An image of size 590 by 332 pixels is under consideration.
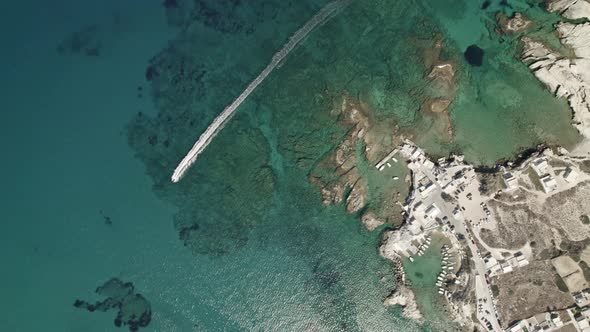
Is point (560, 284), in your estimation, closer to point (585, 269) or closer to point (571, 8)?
point (585, 269)

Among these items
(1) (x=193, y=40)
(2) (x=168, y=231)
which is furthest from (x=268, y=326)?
(1) (x=193, y=40)

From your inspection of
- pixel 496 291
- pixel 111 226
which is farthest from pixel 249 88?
pixel 496 291

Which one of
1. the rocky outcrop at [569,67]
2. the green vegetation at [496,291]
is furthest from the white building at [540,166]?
the green vegetation at [496,291]

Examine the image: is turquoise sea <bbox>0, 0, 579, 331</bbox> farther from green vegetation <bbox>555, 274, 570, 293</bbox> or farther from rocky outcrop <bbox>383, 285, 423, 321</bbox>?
green vegetation <bbox>555, 274, 570, 293</bbox>

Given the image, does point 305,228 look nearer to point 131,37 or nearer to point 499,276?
point 499,276

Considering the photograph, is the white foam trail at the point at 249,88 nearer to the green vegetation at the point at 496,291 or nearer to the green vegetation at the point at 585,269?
the green vegetation at the point at 496,291

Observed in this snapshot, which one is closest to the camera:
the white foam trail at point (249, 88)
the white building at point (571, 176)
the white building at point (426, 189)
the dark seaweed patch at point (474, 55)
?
the white building at point (571, 176)
